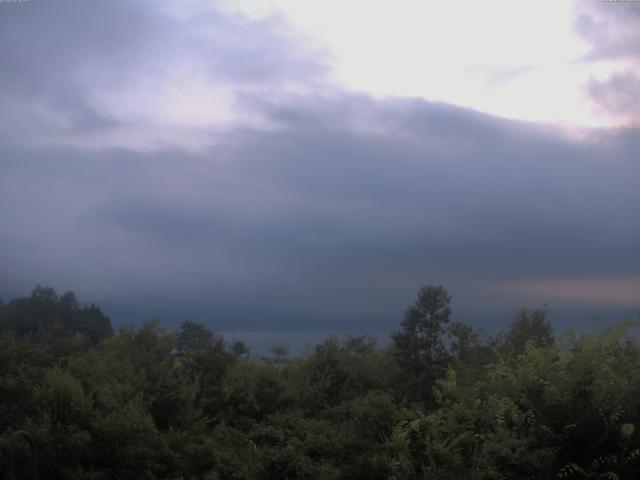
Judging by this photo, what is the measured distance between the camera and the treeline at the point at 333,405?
335 inches

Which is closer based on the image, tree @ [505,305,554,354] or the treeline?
the treeline

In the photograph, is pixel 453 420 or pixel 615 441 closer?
pixel 615 441

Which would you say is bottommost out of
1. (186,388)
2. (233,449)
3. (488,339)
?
(233,449)

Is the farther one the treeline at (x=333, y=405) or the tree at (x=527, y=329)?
the tree at (x=527, y=329)

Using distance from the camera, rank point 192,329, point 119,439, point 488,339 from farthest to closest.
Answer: point 192,329 → point 488,339 → point 119,439

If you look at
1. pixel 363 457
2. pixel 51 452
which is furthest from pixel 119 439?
pixel 363 457

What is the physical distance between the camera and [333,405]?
13.5 meters

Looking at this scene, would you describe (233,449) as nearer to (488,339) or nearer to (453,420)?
(453,420)

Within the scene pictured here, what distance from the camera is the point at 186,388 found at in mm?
13000

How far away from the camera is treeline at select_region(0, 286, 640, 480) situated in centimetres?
851

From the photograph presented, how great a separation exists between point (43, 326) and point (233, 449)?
27.7 feet

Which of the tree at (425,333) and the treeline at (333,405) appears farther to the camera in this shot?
the tree at (425,333)

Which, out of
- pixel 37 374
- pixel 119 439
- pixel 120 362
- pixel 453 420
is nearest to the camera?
pixel 453 420

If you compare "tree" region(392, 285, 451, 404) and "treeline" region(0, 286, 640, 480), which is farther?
"tree" region(392, 285, 451, 404)
